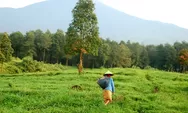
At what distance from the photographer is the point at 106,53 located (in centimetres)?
9112

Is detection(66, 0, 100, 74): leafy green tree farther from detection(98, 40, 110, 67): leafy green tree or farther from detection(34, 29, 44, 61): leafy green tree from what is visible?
detection(34, 29, 44, 61): leafy green tree

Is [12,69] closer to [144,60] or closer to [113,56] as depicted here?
[113,56]

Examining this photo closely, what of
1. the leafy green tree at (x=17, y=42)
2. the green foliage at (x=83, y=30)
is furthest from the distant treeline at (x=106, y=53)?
the green foliage at (x=83, y=30)

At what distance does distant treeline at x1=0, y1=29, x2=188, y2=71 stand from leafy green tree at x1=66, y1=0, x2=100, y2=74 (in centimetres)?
4567

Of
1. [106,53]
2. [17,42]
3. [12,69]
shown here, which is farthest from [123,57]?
[12,69]

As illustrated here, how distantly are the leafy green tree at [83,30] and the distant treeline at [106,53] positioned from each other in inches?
1798

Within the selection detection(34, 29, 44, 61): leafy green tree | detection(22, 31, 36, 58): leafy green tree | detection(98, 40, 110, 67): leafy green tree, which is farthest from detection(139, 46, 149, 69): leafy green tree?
detection(22, 31, 36, 58): leafy green tree

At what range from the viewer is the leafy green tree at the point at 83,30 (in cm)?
4362

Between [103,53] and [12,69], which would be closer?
[12,69]

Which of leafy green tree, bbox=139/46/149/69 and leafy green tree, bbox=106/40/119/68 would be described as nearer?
leafy green tree, bbox=106/40/119/68

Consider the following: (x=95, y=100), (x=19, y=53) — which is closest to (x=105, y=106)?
(x=95, y=100)

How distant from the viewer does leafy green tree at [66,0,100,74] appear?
143ft

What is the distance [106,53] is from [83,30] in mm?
47888

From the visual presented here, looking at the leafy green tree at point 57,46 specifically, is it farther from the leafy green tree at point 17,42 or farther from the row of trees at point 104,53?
the leafy green tree at point 17,42
